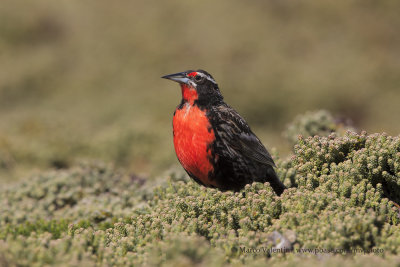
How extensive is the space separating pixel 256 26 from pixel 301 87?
148 inches

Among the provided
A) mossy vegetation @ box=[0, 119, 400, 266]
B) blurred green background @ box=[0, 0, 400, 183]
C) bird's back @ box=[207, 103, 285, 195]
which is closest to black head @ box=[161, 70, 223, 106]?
bird's back @ box=[207, 103, 285, 195]

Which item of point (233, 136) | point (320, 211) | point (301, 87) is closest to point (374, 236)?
point (320, 211)

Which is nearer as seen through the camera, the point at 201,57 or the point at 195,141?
the point at 195,141

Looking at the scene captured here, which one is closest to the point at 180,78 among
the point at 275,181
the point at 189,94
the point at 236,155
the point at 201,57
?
the point at 189,94

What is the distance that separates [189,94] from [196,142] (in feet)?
2.23

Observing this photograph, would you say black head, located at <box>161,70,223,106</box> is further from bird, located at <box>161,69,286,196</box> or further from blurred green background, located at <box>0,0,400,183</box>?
blurred green background, located at <box>0,0,400,183</box>

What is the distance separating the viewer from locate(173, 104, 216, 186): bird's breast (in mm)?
5273

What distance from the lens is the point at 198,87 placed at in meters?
5.69

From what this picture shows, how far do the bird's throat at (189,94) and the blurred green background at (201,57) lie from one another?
27.0 ft

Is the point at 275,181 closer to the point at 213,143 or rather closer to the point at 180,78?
Result: the point at 213,143

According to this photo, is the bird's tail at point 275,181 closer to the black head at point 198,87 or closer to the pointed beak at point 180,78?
the black head at point 198,87

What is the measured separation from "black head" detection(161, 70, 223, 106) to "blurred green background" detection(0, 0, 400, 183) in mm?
8168

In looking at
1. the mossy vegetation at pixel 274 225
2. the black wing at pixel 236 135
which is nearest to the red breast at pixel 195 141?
the black wing at pixel 236 135

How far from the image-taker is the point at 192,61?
1808 centimetres
